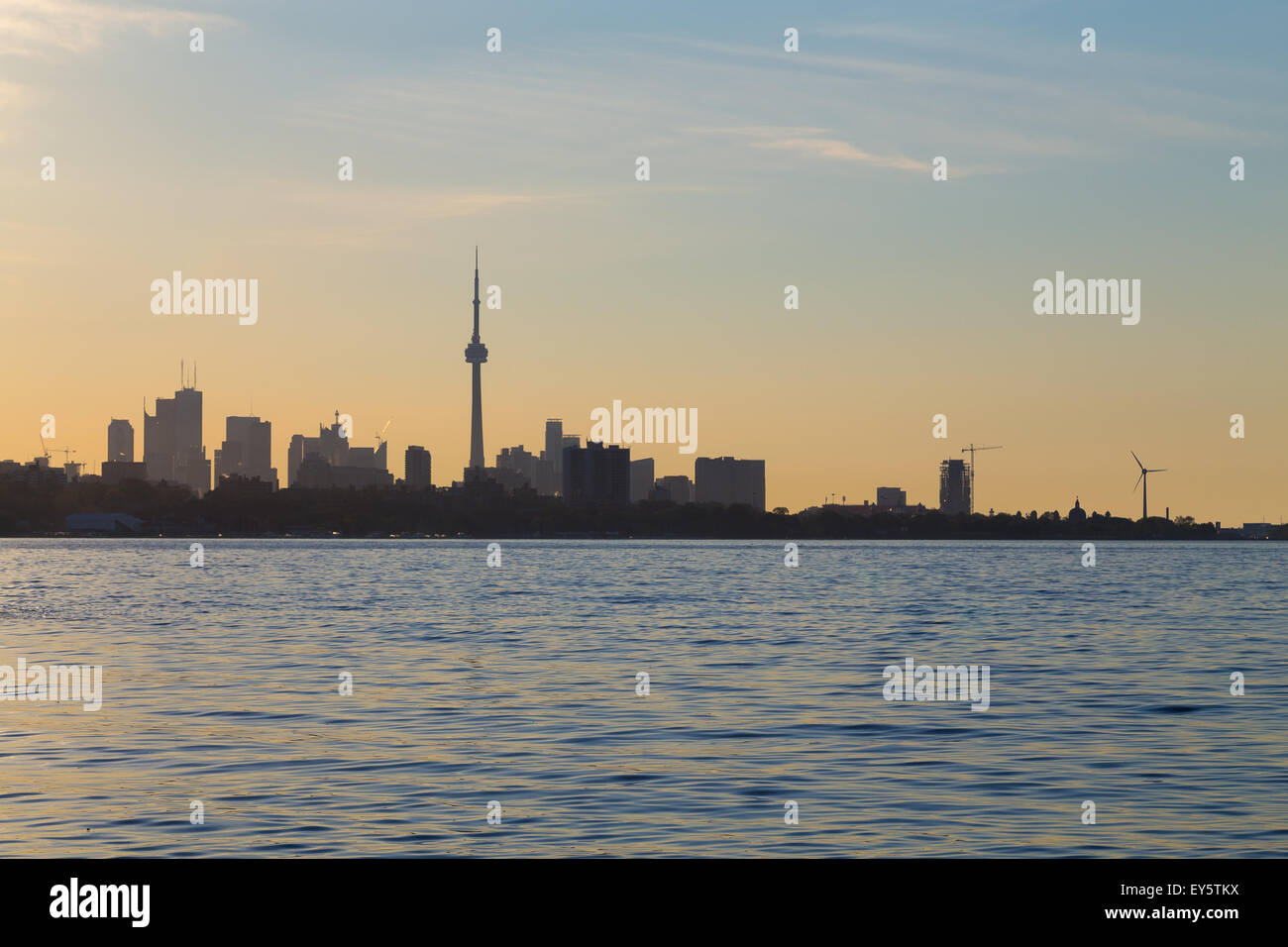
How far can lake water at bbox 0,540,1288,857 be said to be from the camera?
70.1ft

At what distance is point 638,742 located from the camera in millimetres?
31328

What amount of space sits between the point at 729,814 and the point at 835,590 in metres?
101

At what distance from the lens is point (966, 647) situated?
199ft

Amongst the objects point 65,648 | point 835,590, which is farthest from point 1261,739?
point 835,590

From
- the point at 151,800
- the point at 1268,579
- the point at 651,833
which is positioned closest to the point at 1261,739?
the point at 651,833

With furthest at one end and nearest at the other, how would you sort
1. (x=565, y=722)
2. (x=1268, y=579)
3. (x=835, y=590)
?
(x=1268, y=579) → (x=835, y=590) → (x=565, y=722)

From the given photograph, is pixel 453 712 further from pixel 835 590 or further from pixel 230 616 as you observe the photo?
pixel 835 590

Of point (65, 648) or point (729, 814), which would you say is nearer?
point (729, 814)

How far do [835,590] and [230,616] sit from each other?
191ft

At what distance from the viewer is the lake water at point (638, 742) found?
70.1 feet

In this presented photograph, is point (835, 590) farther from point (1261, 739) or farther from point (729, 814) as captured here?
point (729, 814)

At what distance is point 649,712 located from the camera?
121 feet

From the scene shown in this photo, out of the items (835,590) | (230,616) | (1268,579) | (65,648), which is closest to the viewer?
(65,648)
